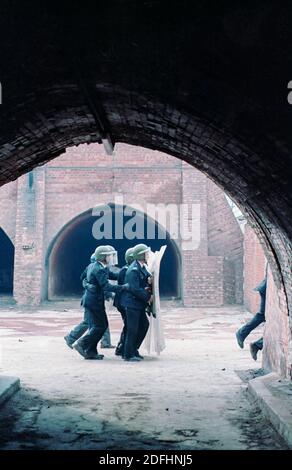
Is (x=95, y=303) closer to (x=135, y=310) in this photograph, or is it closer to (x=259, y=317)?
(x=135, y=310)

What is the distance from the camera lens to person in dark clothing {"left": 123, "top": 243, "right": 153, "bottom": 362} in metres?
9.06

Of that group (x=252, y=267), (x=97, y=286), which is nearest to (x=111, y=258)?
(x=97, y=286)

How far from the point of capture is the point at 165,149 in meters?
7.02

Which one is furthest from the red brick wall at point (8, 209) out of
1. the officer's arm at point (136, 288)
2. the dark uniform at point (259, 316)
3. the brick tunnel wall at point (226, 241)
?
the dark uniform at point (259, 316)

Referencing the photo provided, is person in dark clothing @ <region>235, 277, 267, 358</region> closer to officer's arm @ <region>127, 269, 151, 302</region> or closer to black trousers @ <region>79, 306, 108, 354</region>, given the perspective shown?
officer's arm @ <region>127, 269, 151, 302</region>

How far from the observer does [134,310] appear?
9.14 metres

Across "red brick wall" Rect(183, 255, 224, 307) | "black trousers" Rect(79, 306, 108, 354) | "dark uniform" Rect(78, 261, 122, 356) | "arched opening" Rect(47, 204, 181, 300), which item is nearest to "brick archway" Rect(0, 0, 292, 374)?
"dark uniform" Rect(78, 261, 122, 356)

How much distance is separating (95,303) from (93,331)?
1.48 feet

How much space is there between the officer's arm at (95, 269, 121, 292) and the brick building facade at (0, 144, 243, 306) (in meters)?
10.6

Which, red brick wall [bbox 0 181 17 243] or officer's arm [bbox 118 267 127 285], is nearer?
officer's arm [bbox 118 267 127 285]

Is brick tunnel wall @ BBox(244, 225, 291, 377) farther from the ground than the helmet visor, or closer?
closer

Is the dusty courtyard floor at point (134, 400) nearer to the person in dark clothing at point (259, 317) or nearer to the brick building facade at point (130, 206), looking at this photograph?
the person in dark clothing at point (259, 317)
